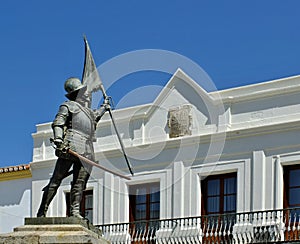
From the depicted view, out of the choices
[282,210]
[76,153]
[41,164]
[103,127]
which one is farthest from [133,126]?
[76,153]

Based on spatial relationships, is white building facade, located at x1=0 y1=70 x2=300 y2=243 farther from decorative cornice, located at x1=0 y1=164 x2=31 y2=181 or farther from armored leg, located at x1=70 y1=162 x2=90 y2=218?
armored leg, located at x1=70 y1=162 x2=90 y2=218

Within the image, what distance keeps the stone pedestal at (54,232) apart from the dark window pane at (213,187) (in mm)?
12308

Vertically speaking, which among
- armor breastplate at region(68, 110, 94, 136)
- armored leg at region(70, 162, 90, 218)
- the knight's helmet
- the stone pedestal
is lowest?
the stone pedestal

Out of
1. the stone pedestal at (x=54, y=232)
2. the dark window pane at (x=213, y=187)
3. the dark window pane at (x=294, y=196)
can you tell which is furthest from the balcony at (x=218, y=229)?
the stone pedestal at (x=54, y=232)

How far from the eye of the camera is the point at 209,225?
2642 centimetres

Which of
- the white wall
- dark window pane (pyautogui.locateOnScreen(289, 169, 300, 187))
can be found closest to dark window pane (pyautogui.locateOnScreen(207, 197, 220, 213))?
dark window pane (pyautogui.locateOnScreen(289, 169, 300, 187))

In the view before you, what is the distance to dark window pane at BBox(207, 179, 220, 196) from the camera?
2691 cm

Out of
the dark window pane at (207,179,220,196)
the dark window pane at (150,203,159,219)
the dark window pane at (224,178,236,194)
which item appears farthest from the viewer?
the dark window pane at (150,203,159,219)

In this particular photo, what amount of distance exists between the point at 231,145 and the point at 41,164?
6179mm

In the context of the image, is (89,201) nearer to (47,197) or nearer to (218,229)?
(218,229)

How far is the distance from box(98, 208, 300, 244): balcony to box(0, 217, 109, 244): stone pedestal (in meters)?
10.8

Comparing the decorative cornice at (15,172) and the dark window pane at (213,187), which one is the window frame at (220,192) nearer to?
the dark window pane at (213,187)

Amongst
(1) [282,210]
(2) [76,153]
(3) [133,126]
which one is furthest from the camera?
(3) [133,126]

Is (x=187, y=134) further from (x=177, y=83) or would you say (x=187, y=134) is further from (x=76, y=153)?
(x=76, y=153)
